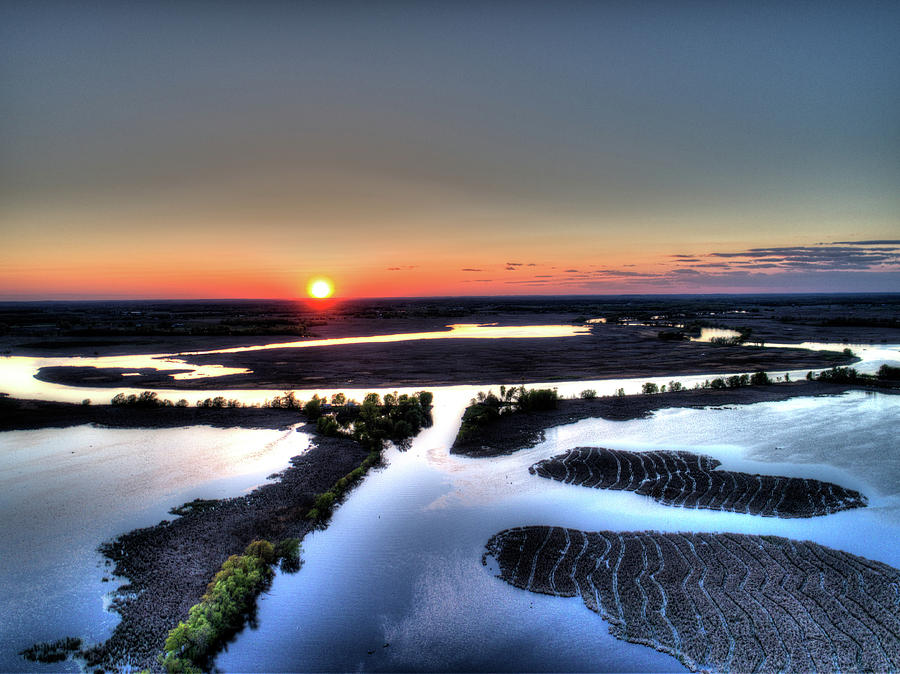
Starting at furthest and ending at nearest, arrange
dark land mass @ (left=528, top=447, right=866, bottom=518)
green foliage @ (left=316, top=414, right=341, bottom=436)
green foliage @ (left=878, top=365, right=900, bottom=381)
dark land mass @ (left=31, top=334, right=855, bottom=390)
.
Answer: dark land mass @ (left=31, top=334, right=855, bottom=390)
green foliage @ (left=878, top=365, right=900, bottom=381)
green foliage @ (left=316, top=414, right=341, bottom=436)
dark land mass @ (left=528, top=447, right=866, bottom=518)

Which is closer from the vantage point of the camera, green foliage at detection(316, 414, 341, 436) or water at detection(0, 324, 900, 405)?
green foliage at detection(316, 414, 341, 436)

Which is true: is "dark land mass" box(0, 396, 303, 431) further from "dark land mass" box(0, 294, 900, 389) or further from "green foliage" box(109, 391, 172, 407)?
"dark land mass" box(0, 294, 900, 389)

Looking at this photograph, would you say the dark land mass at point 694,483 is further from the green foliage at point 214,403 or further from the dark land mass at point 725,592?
the green foliage at point 214,403

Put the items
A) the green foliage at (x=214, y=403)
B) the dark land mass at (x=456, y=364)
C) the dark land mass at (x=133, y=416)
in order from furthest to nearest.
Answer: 1. the dark land mass at (x=456, y=364)
2. the green foliage at (x=214, y=403)
3. the dark land mass at (x=133, y=416)

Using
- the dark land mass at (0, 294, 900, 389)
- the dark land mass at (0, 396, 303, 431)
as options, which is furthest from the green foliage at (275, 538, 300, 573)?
the dark land mass at (0, 294, 900, 389)

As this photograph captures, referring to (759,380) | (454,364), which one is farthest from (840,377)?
(454,364)

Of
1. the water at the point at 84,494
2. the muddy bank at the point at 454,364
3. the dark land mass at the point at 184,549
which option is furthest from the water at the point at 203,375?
the dark land mass at the point at 184,549
